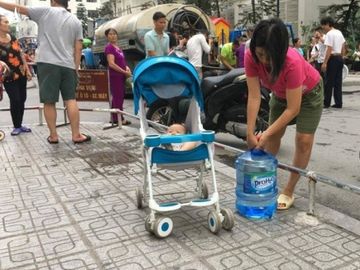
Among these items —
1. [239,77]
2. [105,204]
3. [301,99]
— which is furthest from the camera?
[239,77]

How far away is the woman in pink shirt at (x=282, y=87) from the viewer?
3.37 metres

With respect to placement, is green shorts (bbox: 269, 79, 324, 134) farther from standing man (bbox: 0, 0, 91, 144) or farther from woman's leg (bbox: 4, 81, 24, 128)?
woman's leg (bbox: 4, 81, 24, 128)

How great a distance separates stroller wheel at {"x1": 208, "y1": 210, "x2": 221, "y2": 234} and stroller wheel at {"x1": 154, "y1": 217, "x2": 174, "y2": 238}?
0.99ft

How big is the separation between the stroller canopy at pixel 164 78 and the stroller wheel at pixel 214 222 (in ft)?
3.56

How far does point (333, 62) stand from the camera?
10391 mm

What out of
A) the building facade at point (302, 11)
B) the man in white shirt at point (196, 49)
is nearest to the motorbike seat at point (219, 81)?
the man in white shirt at point (196, 49)

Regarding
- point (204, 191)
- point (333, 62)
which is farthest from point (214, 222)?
point (333, 62)

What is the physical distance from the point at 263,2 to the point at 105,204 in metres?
28.0

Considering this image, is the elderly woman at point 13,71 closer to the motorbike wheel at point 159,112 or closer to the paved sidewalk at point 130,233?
the motorbike wheel at point 159,112

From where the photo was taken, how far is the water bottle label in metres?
3.72

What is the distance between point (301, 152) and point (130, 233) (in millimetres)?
1568

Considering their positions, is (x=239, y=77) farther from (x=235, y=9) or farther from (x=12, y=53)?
(x=235, y=9)

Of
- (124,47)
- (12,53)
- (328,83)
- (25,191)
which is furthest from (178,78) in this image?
(124,47)

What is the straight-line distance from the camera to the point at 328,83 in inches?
409
